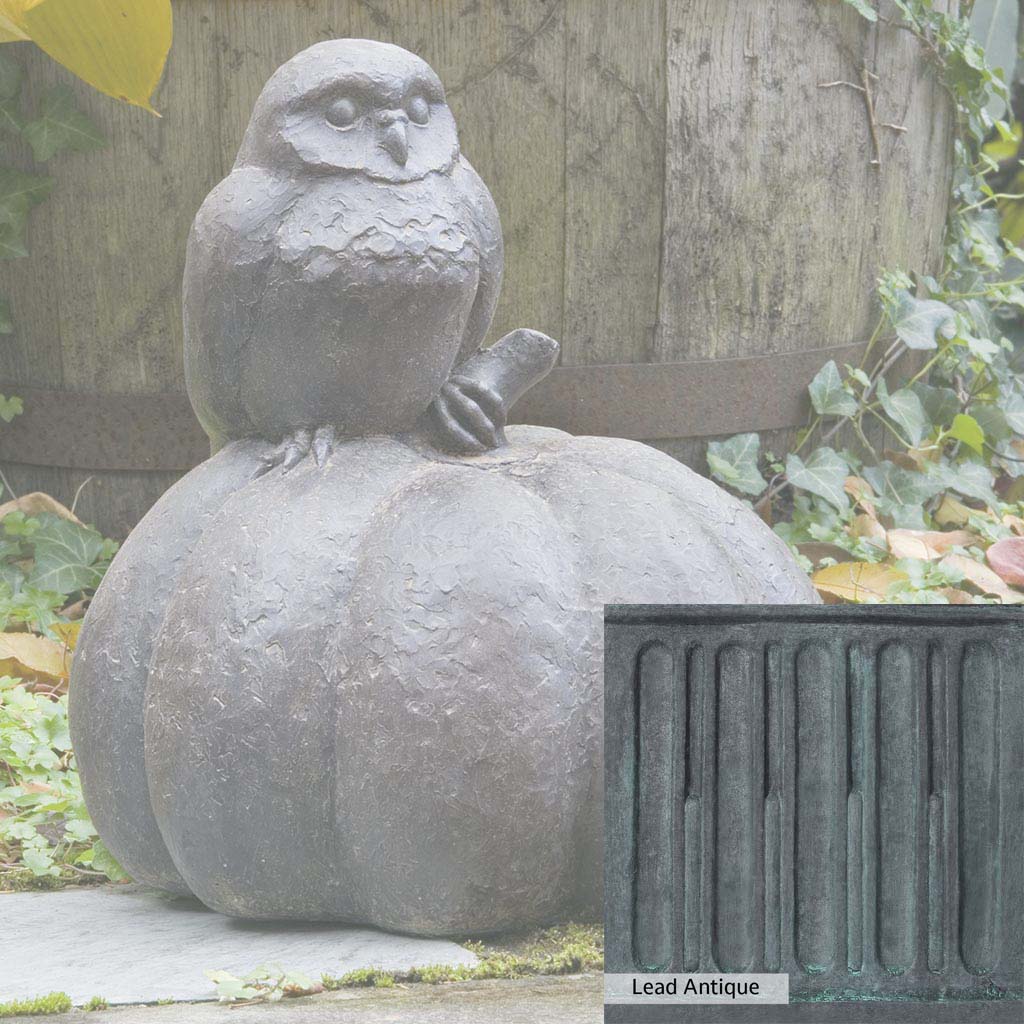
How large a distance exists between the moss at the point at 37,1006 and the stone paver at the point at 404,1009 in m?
0.01

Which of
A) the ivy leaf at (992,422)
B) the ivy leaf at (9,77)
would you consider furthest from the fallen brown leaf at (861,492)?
the ivy leaf at (9,77)

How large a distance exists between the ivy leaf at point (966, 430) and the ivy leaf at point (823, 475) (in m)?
0.39

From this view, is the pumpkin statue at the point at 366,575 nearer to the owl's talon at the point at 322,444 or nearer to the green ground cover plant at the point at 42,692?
the owl's talon at the point at 322,444

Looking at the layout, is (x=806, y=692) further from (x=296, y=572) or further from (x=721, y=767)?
(x=296, y=572)

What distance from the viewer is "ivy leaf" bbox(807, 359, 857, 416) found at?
349 centimetres

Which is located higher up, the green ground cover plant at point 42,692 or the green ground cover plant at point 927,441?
the green ground cover plant at point 927,441

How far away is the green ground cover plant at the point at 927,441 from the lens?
3312mm

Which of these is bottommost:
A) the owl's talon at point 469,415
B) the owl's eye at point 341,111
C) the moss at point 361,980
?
the moss at point 361,980

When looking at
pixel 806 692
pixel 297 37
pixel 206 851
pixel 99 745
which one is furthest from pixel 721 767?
pixel 297 37

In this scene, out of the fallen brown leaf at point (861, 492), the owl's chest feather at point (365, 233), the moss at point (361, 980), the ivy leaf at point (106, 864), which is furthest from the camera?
the fallen brown leaf at point (861, 492)

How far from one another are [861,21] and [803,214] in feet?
1.46

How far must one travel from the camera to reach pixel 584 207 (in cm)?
326

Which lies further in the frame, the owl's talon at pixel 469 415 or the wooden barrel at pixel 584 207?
the wooden barrel at pixel 584 207

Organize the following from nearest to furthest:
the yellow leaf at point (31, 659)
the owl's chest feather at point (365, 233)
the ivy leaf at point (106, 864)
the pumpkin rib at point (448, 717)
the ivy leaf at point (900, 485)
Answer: the pumpkin rib at point (448, 717) → the owl's chest feather at point (365, 233) → the ivy leaf at point (106, 864) → the yellow leaf at point (31, 659) → the ivy leaf at point (900, 485)
